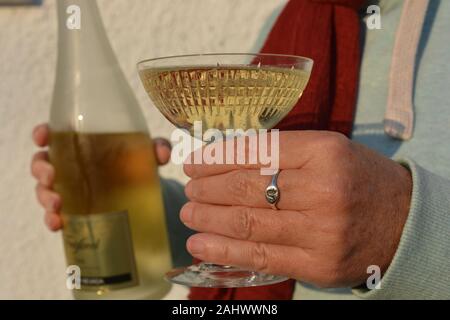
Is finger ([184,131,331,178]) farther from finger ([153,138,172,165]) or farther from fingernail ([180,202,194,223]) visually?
finger ([153,138,172,165])

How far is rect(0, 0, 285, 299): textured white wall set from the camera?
105 centimetres

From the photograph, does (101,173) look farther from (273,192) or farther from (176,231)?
(273,192)

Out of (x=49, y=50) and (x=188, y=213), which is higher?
(x=49, y=50)

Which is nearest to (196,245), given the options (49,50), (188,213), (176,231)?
(188,213)

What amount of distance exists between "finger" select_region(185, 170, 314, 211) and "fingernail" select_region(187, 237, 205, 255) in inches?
1.4

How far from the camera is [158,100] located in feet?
1.67

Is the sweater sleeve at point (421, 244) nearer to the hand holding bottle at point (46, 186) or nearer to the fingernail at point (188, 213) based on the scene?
the fingernail at point (188, 213)

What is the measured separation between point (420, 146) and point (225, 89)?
11.2 inches

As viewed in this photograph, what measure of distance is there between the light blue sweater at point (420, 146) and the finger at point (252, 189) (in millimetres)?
102

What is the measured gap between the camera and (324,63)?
72 centimetres

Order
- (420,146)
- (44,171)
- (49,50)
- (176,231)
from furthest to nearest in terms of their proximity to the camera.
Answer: (49,50), (176,231), (44,171), (420,146)

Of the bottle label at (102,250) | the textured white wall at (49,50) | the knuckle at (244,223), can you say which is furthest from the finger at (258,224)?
the textured white wall at (49,50)
